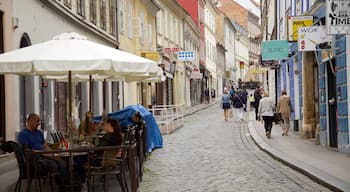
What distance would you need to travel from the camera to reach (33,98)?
15844 millimetres

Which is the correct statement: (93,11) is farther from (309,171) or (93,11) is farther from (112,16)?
(309,171)

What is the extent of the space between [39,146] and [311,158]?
660cm

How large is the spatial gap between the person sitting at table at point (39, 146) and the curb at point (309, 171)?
14.0 feet

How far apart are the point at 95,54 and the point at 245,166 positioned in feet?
16.8

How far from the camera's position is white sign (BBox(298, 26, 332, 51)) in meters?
13.2

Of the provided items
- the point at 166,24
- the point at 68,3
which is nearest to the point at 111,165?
the point at 68,3

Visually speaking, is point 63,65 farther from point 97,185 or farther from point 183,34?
point 183,34

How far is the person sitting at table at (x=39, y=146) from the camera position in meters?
9.05

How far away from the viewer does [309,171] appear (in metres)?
11.4

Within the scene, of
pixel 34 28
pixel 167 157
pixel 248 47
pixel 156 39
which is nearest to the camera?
pixel 167 157

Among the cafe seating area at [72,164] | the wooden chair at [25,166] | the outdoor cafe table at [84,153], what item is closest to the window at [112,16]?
the cafe seating area at [72,164]

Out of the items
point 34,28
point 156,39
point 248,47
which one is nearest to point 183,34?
point 156,39

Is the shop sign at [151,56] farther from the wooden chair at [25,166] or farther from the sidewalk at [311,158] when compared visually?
the wooden chair at [25,166]

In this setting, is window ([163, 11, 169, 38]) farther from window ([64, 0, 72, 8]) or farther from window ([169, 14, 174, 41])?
window ([64, 0, 72, 8])
